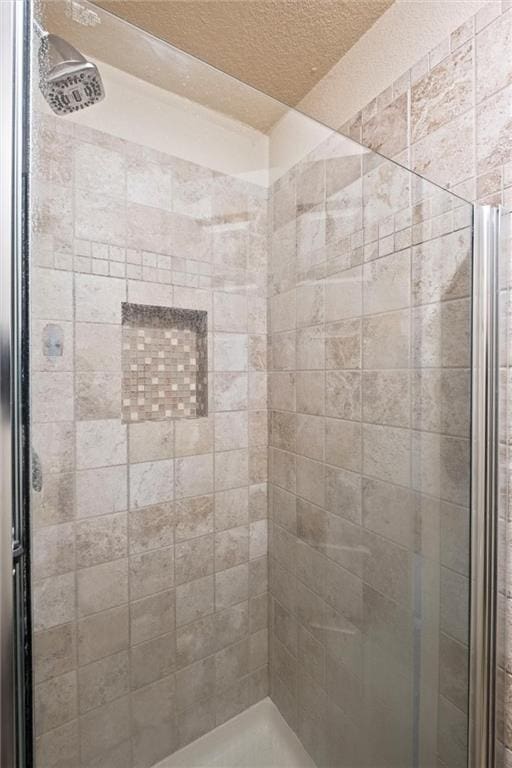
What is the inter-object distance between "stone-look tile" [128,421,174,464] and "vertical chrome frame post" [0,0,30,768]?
1.40 feet

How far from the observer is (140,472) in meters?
0.91

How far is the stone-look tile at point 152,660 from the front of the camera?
96 cm

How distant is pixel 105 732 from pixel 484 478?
111 cm

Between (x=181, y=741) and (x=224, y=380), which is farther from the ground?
(x=224, y=380)

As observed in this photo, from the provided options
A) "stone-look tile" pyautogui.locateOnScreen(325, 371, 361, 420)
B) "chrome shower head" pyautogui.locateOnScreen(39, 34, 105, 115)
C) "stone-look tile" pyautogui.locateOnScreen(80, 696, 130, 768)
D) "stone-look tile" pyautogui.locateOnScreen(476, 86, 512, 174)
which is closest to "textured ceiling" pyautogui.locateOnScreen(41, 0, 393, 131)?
"chrome shower head" pyautogui.locateOnScreen(39, 34, 105, 115)

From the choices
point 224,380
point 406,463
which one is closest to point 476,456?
point 406,463

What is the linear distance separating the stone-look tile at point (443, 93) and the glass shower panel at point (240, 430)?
0.49ft

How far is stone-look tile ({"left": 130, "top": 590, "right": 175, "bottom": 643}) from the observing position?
0.95m

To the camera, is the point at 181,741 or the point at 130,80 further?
the point at 181,741

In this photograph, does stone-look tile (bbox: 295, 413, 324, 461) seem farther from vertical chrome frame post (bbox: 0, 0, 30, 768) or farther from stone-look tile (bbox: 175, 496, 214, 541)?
vertical chrome frame post (bbox: 0, 0, 30, 768)

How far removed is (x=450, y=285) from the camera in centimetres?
81

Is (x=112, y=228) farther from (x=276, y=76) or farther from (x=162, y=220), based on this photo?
(x=276, y=76)

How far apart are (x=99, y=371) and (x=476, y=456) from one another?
0.83 metres

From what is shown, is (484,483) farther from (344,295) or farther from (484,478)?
(344,295)
